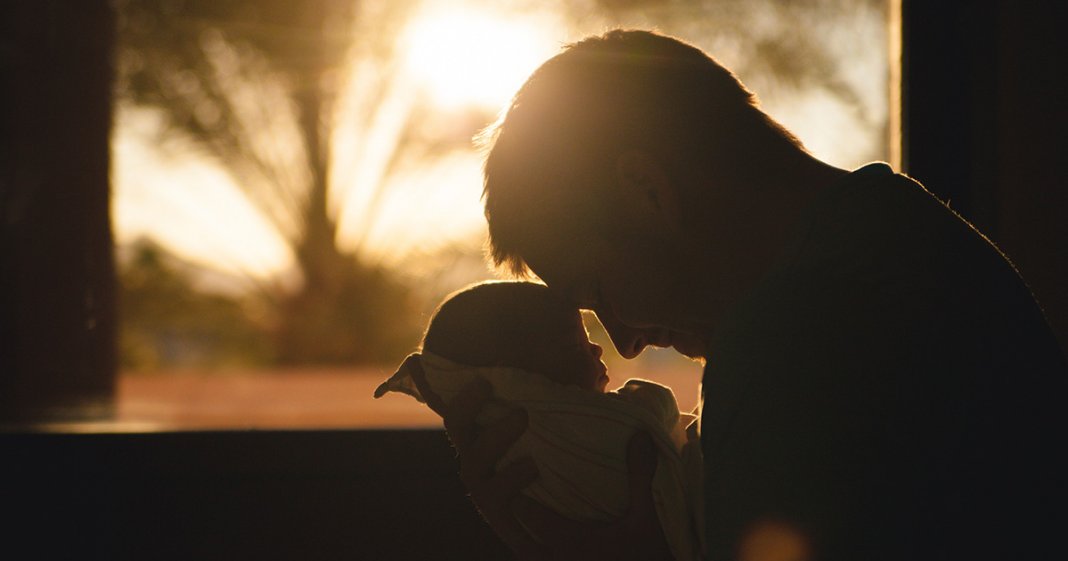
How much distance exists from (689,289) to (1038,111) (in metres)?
0.93

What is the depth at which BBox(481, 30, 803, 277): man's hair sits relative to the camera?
2.72 feet

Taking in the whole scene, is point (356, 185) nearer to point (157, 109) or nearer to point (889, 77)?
point (157, 109)

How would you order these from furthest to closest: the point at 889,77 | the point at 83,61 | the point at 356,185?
the point at 356,185 < the point at 83,61 < the point at 889,77

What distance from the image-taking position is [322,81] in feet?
10.8

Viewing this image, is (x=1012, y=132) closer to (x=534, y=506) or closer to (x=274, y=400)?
(x=534, y=506)

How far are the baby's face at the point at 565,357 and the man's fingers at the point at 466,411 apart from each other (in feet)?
0.31

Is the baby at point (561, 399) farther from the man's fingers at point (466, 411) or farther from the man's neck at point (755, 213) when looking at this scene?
the man's neck at point (755, 213)

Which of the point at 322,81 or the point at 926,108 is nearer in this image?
the point at 926,108

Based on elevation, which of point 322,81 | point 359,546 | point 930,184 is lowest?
point 359,546

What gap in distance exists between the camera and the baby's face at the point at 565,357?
1224 millimetres

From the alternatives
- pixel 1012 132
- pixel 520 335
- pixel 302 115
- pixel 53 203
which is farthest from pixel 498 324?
pixel 302 115

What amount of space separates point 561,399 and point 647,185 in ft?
1.33

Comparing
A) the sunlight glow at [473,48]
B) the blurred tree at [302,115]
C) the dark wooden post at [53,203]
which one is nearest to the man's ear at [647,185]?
the sunlight glow at [473,48]

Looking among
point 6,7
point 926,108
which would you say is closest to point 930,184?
point 926,108
